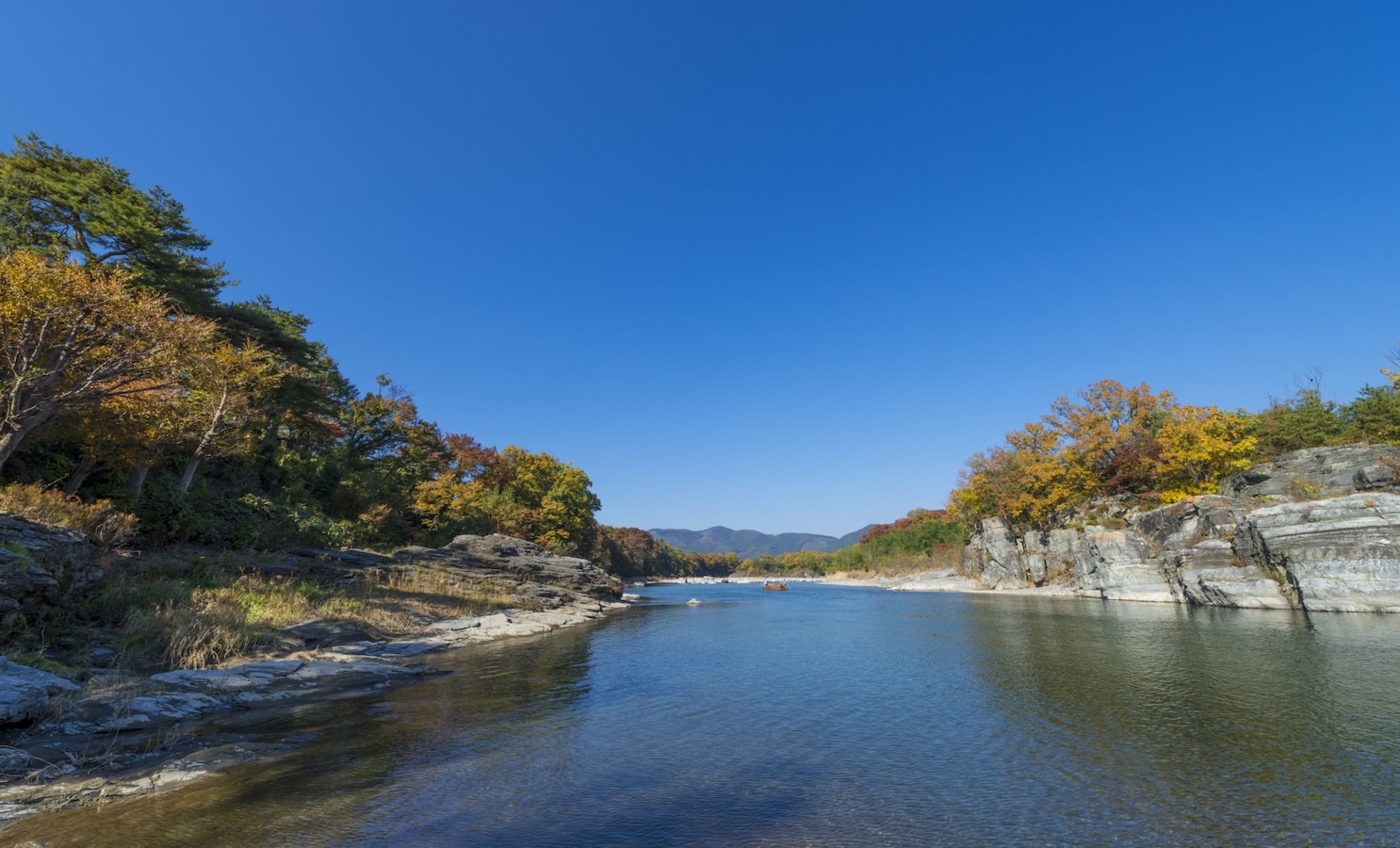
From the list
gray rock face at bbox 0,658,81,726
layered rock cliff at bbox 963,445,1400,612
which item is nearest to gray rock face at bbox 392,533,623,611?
gray rock face at bbox 0,658,81,726

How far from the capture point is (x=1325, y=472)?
42.9m

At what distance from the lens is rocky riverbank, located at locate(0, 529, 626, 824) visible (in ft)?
31.2

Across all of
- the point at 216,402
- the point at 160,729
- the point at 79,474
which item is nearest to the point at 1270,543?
the point at 160,729

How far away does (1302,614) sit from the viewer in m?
33.2

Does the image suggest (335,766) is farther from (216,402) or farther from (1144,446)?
(1144,446)

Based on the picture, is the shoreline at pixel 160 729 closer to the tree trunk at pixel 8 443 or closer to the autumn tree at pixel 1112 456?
the tree trunk at pixel 8 443

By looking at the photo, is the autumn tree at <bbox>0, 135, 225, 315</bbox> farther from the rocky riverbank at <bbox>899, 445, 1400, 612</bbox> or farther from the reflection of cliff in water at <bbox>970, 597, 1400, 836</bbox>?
the rocky riverbank at <bbox>899, 445, 1400, 612</bbox>

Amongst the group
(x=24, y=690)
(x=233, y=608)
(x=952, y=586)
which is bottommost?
(x=952, y=586)

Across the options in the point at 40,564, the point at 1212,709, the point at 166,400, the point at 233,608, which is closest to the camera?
the point at 1212,709

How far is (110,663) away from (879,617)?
1586 inches

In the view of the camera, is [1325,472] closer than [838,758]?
No

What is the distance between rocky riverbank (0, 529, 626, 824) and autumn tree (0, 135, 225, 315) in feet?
69.7

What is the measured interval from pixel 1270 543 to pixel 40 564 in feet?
192

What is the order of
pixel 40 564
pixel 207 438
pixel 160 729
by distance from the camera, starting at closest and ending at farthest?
1. pixel 160 729
2. pixel 40 564
3. pixel 207 438
